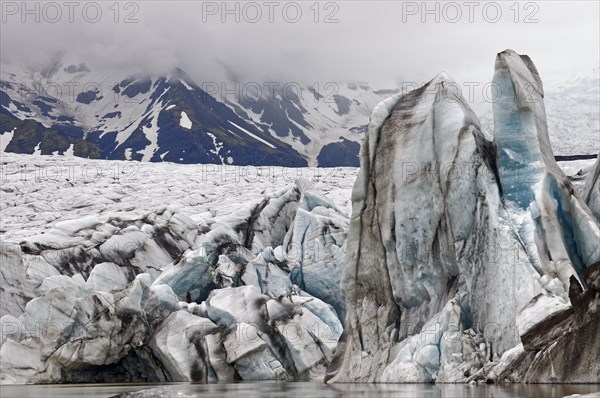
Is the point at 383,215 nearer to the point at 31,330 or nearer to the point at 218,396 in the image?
the point at 218,396

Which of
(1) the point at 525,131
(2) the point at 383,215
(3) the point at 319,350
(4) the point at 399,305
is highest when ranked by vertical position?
(1) the point at 525,131

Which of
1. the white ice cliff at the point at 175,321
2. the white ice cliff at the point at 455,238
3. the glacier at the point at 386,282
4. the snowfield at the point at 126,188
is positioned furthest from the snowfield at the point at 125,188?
the white ice cliff at the point at 455,238

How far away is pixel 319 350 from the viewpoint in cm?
3200

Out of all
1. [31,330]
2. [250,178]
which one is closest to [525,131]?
[31,330]

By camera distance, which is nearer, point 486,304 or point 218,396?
point 218,396

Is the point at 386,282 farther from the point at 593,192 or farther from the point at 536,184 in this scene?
the point at 593,192

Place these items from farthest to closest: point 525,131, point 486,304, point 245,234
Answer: point 245,234, point 525,131, point 486,304

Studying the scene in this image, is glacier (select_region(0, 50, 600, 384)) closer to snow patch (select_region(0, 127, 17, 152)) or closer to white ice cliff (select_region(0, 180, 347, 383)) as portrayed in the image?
white ice cliff (select_region(0, 180, 347, 383))

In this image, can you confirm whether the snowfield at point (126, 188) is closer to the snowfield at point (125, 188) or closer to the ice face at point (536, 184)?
the snowfield at point (125, 188)

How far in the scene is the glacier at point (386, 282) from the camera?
23.6m

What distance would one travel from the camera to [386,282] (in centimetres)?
2861

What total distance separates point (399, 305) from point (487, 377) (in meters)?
6.05

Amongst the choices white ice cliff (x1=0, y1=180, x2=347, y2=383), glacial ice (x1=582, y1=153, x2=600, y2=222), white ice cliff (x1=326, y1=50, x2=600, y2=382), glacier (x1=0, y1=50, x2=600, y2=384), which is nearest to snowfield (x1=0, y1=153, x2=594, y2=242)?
white ice cliff (x1=0, y1=180, x2=347, y2=383)

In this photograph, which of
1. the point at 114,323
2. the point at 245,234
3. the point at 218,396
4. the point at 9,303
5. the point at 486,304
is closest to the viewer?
the point at 218,396
